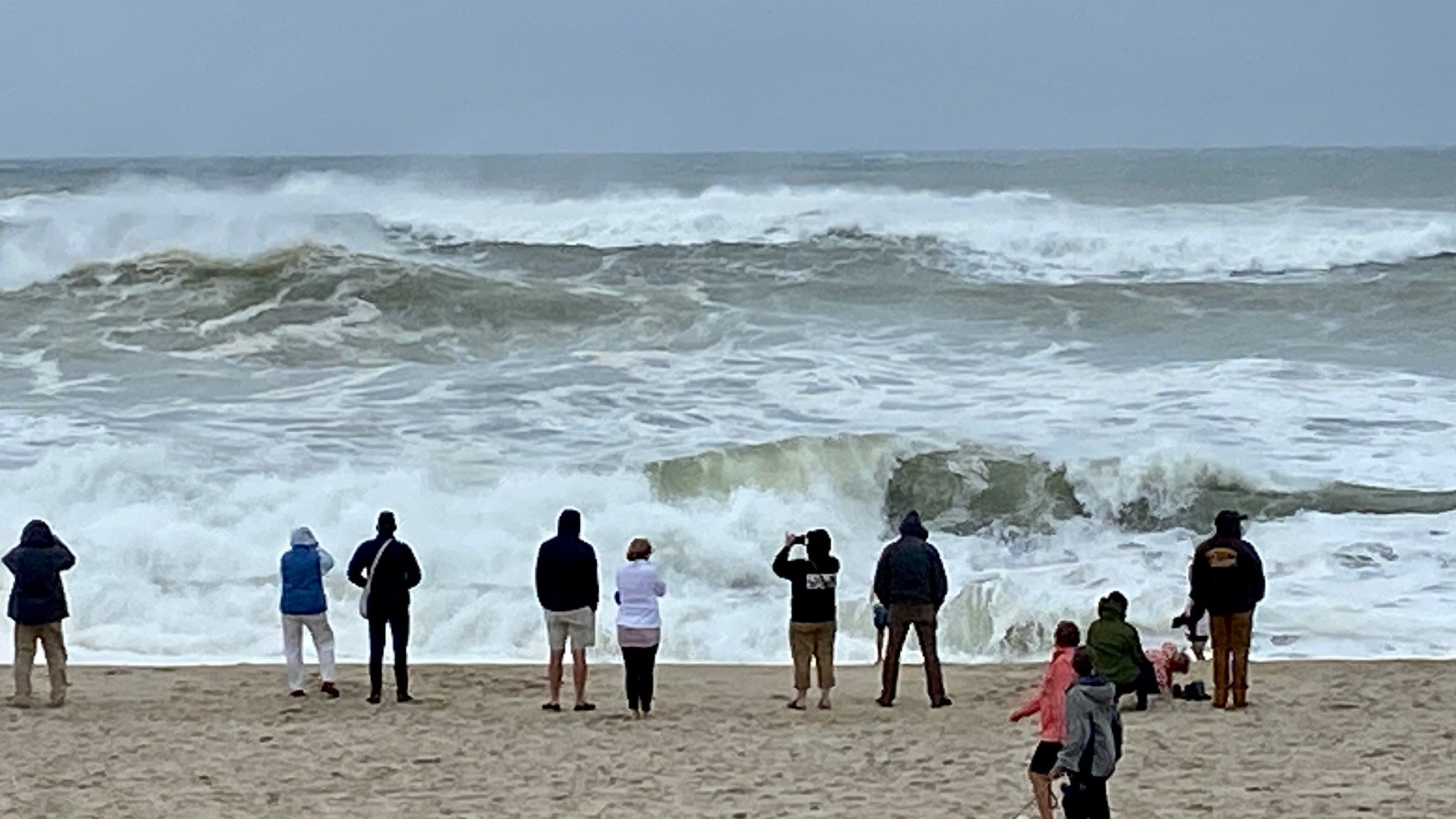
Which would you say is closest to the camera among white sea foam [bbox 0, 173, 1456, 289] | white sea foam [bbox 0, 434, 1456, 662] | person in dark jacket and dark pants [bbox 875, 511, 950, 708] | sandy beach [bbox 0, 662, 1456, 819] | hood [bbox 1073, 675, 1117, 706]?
hood [bbox 1073, 675, 1117, 706]

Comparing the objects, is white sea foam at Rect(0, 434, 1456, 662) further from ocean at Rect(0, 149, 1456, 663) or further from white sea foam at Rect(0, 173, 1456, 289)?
white sea foam at Rect(0, 173, 1456, 289)

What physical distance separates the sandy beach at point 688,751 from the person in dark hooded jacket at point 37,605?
348 millimetres

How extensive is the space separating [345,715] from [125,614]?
441 centimetres

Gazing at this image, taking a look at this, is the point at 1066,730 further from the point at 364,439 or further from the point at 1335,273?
the point at 1335,273

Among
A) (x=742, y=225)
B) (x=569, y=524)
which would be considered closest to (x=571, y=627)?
(x=569, y=524)

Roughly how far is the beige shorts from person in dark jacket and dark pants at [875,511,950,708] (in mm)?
1904

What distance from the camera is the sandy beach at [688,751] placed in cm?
1008

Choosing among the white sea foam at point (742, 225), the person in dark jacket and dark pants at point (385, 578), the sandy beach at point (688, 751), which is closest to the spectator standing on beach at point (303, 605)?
the sandy beach at point (688, 751)

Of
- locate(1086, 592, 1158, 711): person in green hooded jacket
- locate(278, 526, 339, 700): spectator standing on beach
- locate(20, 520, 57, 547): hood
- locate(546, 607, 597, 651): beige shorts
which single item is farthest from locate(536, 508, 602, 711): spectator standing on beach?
locate(20, 520, 57, 547): hood

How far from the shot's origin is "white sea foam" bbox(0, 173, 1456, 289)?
39.7m

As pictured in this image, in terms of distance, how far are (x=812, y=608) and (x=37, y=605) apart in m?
5.10

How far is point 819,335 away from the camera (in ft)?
99.2

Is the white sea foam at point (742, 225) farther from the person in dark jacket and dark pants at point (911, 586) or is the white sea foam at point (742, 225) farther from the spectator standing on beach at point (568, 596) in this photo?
the person in dark jacket and dark pants at point (911, 586)

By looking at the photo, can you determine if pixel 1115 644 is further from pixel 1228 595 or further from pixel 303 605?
pixel 303 605
